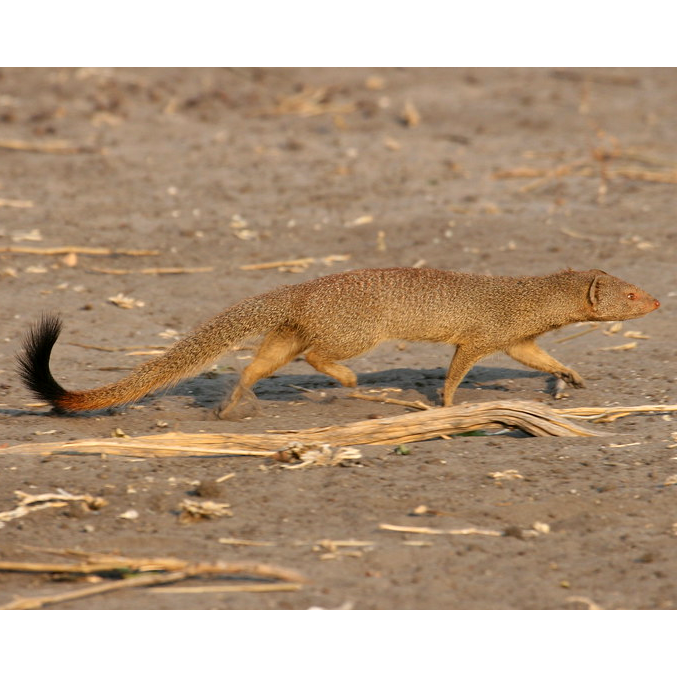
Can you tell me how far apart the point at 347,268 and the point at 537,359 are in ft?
7.13

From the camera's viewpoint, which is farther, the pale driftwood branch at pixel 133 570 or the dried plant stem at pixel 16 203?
the dried plant stem at pixel 16 203

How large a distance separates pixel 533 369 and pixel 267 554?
2.55 metres

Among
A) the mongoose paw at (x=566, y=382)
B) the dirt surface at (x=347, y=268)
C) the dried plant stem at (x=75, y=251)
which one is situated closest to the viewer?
the dirt surface at (x=347, y=268)

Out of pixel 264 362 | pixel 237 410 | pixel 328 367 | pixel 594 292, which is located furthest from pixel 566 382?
pixel 237 410

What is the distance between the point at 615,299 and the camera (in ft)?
16.3

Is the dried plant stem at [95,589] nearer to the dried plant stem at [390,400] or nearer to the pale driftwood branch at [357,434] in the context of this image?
the pale driftwood branch at [357,434]

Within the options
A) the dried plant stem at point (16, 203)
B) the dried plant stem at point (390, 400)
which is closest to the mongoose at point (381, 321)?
the dried plant stem at point (390, 400)

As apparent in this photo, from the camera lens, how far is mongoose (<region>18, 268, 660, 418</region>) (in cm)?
453

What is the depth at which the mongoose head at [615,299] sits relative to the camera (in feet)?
16.3

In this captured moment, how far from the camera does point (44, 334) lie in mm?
4086

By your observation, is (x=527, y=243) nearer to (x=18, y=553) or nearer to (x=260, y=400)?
(x=260, y=400)

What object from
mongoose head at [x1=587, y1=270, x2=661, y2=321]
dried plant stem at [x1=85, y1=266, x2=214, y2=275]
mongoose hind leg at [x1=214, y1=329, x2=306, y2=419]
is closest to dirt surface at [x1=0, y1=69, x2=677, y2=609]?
dried plant stem at [x1=85, y1=266, x2=214, y2=275]

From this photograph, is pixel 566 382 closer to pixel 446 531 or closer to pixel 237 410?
pixel 237 410

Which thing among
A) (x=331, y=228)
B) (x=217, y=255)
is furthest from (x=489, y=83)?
(x=217, y=255)
